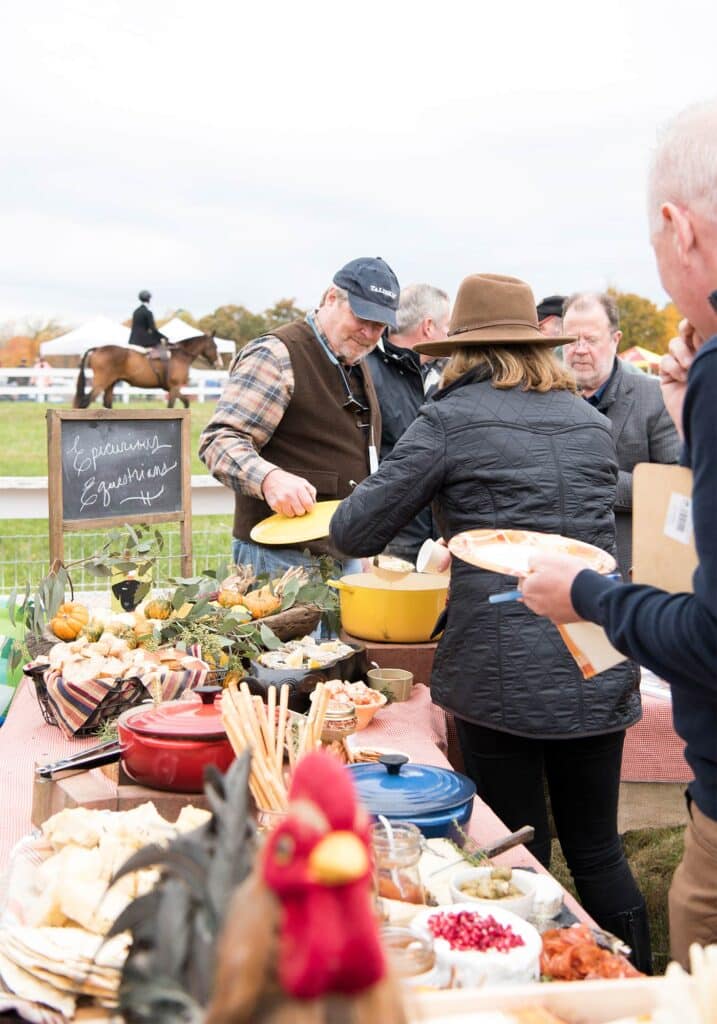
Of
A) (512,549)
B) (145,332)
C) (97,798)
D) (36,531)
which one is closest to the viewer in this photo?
(97,798)

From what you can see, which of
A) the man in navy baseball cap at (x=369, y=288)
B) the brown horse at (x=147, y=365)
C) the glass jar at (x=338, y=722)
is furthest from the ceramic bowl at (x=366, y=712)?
the brown horse at (x=147, y=365)

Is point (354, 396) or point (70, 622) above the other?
point (354, 396)

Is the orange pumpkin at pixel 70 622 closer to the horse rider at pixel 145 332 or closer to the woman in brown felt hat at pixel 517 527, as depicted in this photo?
the woman in brown felt hat at pixel 517 527

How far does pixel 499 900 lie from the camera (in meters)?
1.38

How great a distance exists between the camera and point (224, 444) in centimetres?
337

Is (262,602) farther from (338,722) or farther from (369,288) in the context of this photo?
(369,288)

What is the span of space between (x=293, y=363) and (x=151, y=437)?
153cm

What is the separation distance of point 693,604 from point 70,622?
1927 millimetres

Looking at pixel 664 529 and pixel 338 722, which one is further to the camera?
pixel 338 722

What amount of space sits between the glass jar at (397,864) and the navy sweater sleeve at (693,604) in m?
0.39

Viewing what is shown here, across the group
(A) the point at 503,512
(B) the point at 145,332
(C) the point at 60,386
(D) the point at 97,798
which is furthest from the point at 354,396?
(C) the point at 60,386

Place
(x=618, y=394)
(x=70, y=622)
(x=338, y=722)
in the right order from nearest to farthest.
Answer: (x=338, y=722)
(x=70, y=622)
(x=618, y=394)

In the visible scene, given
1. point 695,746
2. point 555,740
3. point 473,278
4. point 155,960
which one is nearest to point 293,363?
point 473,278

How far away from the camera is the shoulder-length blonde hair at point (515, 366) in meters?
2.34
